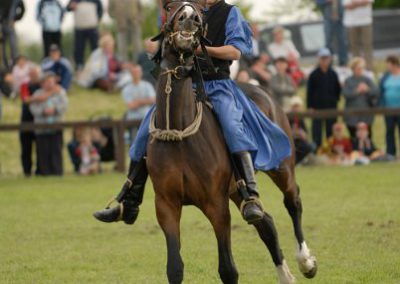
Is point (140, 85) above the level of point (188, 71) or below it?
below

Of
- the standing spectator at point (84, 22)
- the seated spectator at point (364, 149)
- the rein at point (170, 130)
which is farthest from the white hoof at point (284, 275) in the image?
the standing spectator at point (84, 22)

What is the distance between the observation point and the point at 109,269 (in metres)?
11.1

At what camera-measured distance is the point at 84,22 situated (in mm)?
26578

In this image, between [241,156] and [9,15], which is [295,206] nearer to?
[241,156]

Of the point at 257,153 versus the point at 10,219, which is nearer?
the point at 257,153

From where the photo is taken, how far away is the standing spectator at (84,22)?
86.3ft

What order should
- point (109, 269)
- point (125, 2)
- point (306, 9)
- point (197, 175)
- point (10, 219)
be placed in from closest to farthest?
point (197, 175) → point (109, 269) → point (10, 219) → point (125, 2) → point (306, 9)

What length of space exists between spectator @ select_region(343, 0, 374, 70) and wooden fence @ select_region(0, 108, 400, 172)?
4.40 metres

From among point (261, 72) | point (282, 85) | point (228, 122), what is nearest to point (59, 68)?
point (261, 72)

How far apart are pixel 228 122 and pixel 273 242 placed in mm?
1313

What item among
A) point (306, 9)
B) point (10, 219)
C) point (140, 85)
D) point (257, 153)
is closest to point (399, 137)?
point (140, 85)

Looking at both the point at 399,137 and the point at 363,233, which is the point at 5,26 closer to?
the point at 399,137

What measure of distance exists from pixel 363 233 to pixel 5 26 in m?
10.6

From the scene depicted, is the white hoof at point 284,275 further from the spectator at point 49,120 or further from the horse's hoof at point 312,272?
the spectator at point 49,120
